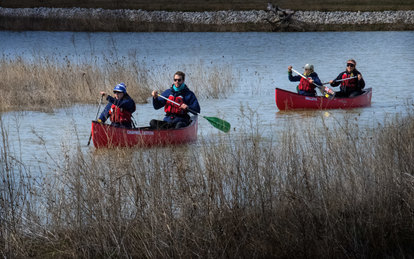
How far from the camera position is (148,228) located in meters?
6.50

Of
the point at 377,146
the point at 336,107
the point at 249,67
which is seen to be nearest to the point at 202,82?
the point at 336,107

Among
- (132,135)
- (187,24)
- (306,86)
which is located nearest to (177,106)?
(132,135)

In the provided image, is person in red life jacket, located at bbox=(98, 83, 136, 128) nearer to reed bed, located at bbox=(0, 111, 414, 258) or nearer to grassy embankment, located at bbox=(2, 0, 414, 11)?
reed bed, located at bbox=(0, 111, 414, 258)

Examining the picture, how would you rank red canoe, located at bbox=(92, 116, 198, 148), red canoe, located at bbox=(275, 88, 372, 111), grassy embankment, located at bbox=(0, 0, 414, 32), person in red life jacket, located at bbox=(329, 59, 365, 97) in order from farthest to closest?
grassy embankment, located at bbox=(0, 0, 414, 32), person in red life jacket, located at bbox=(329, 59, 365, 97), red canoe, located at bbox=(275, 88, 372, 111), red canoe, located at bbox=(92, 116, 198, 148)

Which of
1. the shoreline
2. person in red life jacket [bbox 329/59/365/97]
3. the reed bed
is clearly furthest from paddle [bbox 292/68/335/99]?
the shoreline

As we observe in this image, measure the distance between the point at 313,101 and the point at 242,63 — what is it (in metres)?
14.8

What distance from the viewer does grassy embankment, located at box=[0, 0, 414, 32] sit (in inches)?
2146

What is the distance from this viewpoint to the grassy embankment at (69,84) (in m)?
18.4

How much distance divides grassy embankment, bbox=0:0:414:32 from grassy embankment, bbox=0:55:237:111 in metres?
33.1

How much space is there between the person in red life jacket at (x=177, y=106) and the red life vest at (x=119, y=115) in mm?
556

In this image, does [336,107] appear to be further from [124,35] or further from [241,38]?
[124,35]

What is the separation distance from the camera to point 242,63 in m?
31.9

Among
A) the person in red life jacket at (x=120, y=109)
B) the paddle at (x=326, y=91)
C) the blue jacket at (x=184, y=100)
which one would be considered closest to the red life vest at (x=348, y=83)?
the paddle at (x=326, y=91)

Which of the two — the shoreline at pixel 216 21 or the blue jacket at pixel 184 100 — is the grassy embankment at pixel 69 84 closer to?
the blue jacket at pixel 184 100
